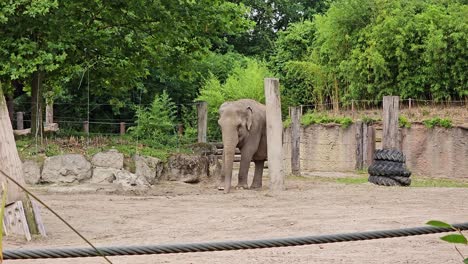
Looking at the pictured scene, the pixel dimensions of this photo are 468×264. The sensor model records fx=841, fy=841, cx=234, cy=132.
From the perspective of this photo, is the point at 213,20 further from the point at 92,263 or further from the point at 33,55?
the point at 92,263

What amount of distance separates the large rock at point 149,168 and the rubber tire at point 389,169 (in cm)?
424

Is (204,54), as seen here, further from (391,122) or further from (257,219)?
(257,219)

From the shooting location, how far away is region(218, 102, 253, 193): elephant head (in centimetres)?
1484

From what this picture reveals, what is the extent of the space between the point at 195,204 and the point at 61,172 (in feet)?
11.7

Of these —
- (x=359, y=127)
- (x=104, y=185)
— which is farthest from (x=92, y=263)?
(x=359, y=127)

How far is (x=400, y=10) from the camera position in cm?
2609

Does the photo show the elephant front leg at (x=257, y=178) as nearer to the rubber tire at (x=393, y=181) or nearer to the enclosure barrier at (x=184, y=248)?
the rubber tire at (x=393, y=181)

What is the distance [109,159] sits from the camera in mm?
15461

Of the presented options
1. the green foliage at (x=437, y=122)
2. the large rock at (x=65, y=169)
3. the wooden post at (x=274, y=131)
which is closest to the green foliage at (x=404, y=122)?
the green foliage at (x=437, y=122)

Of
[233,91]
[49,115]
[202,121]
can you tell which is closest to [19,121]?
[49,115]

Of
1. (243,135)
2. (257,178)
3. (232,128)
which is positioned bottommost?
(257,178)

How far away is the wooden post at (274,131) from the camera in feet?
48.2

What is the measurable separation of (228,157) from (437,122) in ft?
30.9

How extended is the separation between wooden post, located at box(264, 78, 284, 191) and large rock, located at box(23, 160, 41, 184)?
4071 mm
